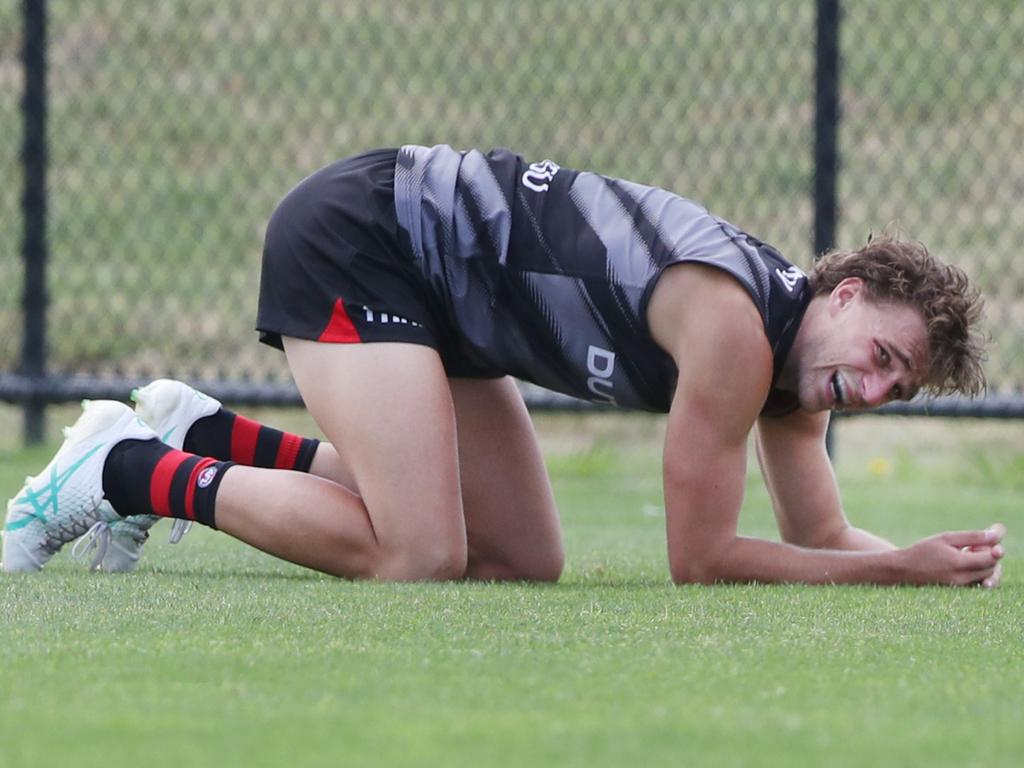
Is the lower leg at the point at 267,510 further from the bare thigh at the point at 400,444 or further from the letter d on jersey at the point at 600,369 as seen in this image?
the letter d on jersey at the point at 600,369

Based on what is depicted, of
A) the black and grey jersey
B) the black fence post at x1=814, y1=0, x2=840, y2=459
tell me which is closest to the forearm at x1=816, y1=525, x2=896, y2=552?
the black and grey jersey

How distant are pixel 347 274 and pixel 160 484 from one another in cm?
39

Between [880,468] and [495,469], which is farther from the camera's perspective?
[880,468]

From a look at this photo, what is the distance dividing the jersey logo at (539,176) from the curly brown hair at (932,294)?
41 centimetres

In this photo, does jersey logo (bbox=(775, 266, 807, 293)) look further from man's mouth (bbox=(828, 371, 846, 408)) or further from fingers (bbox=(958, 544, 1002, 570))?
fingers (bbox=(958, 544, 1002, 570))

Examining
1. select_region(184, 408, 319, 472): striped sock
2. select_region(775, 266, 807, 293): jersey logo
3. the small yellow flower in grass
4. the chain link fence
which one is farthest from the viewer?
the chain link fence

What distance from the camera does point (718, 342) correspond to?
7.45ft

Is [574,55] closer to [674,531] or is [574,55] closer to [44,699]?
[674,531]

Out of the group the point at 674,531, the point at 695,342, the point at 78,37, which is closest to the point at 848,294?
the point at 695,342

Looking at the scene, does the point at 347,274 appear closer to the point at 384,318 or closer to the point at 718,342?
the point at 384,318

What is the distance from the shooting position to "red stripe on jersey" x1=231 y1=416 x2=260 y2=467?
9.08ft

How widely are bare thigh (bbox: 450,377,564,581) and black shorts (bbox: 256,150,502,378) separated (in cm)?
18

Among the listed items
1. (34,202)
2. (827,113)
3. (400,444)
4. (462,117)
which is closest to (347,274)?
(400,444)

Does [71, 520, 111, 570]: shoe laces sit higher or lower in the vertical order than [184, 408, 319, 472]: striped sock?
lower
